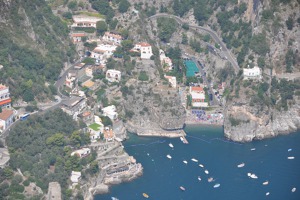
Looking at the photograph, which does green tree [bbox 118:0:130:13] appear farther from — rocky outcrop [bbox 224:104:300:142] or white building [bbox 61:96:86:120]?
rocky outcrop [bbox 224:104:300:142]

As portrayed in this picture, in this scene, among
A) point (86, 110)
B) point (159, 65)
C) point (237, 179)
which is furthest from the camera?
point (159, 65)

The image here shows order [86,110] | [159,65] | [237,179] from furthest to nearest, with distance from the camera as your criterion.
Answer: [159,65], [86,110], [237,179]

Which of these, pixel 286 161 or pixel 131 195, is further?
pixel 286 161

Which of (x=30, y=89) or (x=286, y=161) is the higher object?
(x=30, y=89)

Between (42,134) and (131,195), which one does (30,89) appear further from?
(131,195)

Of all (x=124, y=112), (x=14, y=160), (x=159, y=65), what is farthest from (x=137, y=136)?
(x=14, y=160)

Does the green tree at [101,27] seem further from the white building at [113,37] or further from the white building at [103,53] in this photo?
the white building at [103,53]

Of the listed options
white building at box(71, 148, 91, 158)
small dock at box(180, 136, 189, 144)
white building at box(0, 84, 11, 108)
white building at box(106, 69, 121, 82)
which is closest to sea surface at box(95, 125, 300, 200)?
small dock at box(180, 136, 189, 144)
